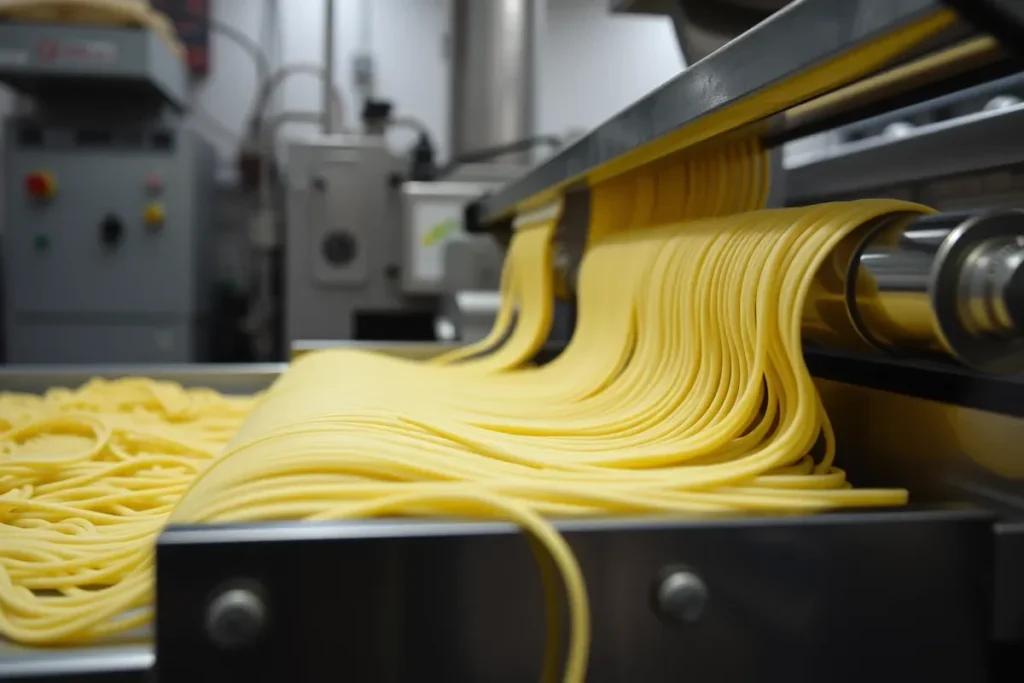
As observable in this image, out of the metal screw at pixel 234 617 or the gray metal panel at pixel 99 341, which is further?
the gray metal panel at pixel 99 341

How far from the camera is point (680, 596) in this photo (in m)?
0.44

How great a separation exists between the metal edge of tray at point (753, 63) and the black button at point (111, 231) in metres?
2.55

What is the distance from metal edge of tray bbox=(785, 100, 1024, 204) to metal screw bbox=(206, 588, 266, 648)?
0.80 m

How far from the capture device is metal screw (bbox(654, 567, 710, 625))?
17.4 inches

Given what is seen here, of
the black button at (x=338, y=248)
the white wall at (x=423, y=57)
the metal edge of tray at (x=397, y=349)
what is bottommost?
the metal edge of tray at (x=397, y=349)

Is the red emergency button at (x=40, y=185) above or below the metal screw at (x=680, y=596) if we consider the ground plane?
above

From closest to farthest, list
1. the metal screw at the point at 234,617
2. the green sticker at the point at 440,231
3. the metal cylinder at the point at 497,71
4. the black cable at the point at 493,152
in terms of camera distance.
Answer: the metal screw at the point at 234,617
the green sticker at the point at 440,231
the black cable at the point at 493,152
the metal cylinder at the point at 497,71

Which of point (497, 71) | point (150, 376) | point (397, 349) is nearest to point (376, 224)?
point (497, 71)

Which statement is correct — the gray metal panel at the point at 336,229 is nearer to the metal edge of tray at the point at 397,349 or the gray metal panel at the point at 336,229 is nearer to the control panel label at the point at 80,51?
the control panel label at the point at 80,51

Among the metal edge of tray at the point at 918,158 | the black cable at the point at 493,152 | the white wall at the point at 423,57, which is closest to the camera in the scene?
the metal edge of tray at the point at 918,158

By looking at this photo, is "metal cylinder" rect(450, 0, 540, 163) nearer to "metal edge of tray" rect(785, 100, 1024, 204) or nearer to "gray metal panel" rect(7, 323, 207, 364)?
"gray metal panel" rect(7, 323, 207, 364)

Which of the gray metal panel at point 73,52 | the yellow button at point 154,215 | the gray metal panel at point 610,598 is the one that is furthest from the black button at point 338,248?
the gray metal panel at point 610,598

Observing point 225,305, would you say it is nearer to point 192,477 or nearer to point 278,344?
point 278,344

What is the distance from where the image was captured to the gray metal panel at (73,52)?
111 inches
